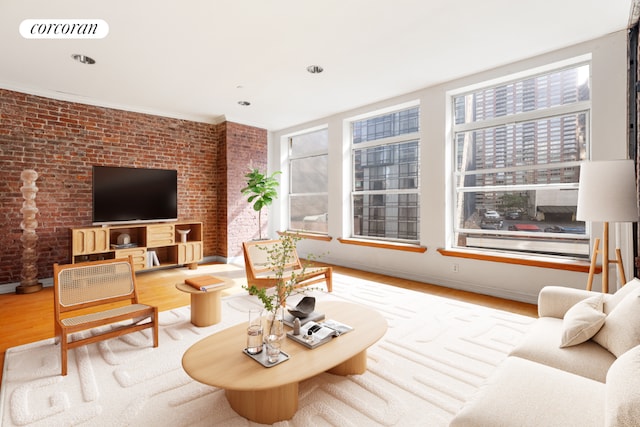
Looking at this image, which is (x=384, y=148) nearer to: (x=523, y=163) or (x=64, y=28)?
(x=523, y=163)

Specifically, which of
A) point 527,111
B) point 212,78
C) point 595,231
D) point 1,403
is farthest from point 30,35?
point 595,231

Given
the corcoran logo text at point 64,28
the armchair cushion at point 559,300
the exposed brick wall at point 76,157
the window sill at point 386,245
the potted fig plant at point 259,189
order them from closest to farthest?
1. the armchair cushion at point 559,300
2. the corcoran logo text at point 64,28
3. the exposed brick wall at point 76,157
4. the window sill at point 386,245
5. the potted fig plant at point 259,189

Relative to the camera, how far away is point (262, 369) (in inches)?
65.2

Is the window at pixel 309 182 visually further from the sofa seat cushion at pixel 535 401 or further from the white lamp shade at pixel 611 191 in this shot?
the sofa seat cushion at pixel 535 401

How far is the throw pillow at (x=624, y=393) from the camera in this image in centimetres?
94

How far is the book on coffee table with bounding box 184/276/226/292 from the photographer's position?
296cm

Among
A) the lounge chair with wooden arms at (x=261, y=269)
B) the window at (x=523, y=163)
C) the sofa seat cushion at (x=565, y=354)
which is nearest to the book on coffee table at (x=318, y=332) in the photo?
the sofa seat cushion at (x=565, y=354)

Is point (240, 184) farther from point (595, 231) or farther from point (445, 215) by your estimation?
point (595, 231)

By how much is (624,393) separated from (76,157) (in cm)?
606

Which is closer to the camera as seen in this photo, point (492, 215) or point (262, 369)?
A: point (262, 369)

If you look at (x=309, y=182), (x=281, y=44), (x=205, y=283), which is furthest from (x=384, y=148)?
(x=205, y=283)

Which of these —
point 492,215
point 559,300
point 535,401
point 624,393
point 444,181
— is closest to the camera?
point 624,393

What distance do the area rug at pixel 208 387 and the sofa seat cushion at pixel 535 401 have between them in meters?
Result: 0.53

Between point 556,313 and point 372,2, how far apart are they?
8.88ft
